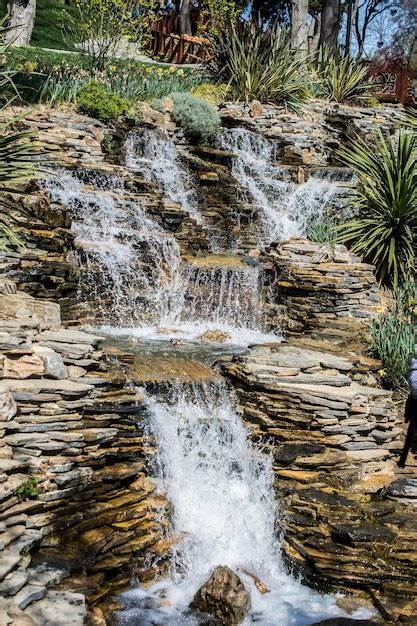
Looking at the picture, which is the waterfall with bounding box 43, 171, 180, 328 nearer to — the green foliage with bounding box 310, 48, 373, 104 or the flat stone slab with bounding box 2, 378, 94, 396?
the flat stone slab with bounding box 2, 378, 94, 396

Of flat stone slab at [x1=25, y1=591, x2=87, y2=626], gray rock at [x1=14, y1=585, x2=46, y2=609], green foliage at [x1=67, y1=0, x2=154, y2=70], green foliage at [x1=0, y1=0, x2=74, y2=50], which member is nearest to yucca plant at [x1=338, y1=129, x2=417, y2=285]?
flat stone slab at [x1=25, y1=591, x2=87, y2=626]

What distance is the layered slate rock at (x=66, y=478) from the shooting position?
5.41 metres

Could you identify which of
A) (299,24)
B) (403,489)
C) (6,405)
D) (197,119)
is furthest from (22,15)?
(403,489)

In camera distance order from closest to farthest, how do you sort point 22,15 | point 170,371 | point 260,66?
point 170,371, point 260,66, point 22,15

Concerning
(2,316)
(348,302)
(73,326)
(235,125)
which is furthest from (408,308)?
(235,125)

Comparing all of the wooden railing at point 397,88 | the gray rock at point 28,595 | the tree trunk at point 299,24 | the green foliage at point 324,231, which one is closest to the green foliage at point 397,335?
the green foliage at point 324,231

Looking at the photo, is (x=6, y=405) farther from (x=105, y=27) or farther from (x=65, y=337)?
(x=105, y=27)

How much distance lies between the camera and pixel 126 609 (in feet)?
19.4

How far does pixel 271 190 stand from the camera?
15.0 meters

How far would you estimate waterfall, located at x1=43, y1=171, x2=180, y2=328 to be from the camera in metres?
10.8

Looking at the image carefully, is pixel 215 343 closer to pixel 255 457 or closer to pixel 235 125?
pixel 255 457

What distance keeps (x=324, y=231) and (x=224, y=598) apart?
25.5 feet

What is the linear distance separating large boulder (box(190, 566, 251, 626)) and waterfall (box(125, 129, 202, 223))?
28.4ft

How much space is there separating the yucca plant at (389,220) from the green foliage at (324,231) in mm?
197
